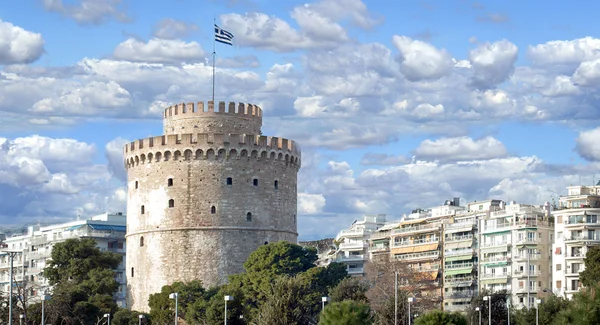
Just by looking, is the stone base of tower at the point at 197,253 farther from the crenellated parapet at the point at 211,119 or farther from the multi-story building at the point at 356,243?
the multi-story building at the point at 356,243

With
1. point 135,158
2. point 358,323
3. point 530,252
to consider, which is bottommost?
point 358,323

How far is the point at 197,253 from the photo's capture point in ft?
266

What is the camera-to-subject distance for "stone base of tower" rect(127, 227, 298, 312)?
3184 inches

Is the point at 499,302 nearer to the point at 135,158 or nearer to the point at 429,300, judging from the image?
the point at 429,300

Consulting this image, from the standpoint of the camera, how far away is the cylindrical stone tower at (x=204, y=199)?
81062mm

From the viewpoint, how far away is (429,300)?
282 ft

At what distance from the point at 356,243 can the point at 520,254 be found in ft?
80.1

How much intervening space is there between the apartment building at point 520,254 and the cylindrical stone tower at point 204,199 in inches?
589

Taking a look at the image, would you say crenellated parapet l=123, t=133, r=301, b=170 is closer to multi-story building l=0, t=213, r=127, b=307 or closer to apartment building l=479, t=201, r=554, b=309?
apartment building l=479, t=201, r=554, b=309

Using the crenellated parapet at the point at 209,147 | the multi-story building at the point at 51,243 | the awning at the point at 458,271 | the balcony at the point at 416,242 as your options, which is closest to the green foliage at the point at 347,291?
the crenellated parapet at the point at 209,147

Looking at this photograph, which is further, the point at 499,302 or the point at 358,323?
the point at 499,302

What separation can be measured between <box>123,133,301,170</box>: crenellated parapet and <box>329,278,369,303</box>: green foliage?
1121 centimetres

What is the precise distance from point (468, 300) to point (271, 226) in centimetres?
1630

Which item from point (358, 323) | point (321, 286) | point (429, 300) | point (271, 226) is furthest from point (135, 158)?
point (358, 323)
